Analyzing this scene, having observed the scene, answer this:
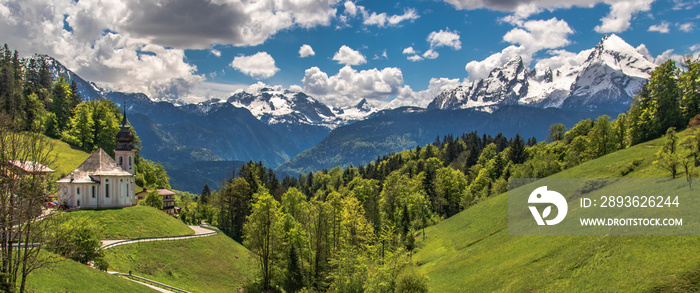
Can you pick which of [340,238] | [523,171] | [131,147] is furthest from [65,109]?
[523,171]

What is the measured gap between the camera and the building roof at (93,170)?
59.7 metres

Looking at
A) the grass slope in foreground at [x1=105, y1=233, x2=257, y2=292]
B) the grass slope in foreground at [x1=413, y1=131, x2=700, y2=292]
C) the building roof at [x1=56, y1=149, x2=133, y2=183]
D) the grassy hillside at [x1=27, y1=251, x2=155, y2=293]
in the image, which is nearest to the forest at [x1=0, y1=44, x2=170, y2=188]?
the building roof at [x1=56, y1=149, x2=133, y2=183]

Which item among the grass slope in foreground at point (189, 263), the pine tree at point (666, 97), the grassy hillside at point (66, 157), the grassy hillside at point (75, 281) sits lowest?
the grass slope in foreground at point (189, 263)

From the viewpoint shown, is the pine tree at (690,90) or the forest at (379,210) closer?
the forest at (379,210)

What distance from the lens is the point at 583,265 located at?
105 ft

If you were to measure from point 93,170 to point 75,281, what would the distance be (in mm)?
35297

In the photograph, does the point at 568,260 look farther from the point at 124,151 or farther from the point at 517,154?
the point at 517,154

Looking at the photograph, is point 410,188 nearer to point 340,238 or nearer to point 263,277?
point 340,238

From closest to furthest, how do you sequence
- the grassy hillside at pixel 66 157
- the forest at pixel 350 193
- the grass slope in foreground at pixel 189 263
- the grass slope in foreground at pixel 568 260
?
→ the grass slope in foreground at pixel 568 260, the forest at pixel 350 193, the grass slope in foreground at pixel 189 263, the grassy hillside at pixel 66 157

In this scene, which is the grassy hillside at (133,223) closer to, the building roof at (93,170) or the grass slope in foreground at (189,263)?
the grass slope in foreground at (189,263)

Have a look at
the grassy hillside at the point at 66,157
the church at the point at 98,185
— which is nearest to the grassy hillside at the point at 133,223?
the church at the point at 98,185

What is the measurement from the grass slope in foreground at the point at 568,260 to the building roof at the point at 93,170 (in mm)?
49910

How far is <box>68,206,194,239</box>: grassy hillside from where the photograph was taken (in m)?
54.0

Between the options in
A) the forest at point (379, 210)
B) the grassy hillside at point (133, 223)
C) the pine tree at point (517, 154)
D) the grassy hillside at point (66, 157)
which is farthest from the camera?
the pine tree at point (517, 154)
